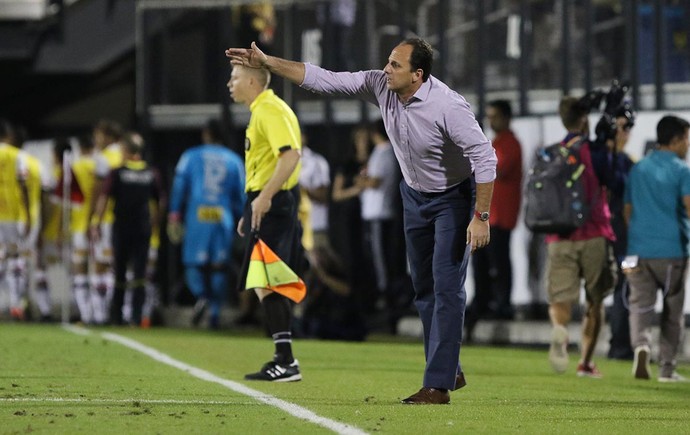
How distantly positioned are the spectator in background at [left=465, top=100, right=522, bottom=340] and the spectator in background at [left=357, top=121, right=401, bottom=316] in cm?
145

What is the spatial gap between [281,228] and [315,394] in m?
1.60

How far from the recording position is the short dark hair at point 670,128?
13.2 m

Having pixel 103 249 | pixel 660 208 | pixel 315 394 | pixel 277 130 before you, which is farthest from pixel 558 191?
pixel 103 249

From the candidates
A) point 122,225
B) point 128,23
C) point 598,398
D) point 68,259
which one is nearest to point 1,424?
point 598,398

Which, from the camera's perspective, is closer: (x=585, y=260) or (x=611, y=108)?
(x=585, y=260)

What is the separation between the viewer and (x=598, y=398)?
11172 mm

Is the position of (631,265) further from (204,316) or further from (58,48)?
(58,48)

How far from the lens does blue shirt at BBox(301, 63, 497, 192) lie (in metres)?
9.94

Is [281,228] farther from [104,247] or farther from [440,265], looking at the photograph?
[104,247]

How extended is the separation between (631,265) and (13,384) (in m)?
4.70

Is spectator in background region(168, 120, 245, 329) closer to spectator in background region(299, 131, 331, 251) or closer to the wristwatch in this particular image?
spectator in background region(299, 131, 331, 251)

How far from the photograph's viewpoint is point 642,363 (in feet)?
43.7

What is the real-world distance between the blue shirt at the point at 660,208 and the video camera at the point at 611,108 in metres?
0.52

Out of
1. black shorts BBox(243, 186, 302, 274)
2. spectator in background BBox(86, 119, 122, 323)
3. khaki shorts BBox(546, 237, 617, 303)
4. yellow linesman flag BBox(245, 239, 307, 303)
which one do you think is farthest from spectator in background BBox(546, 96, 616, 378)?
spectator in background BBox(86, 119, 122, 323)
